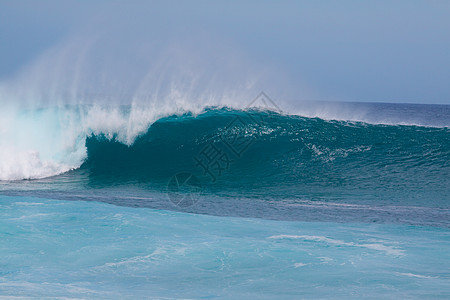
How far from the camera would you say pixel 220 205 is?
962 cm

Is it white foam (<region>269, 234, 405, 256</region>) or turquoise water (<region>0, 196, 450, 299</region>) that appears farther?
white foam (<region>269, 234, 405, 256</region>)

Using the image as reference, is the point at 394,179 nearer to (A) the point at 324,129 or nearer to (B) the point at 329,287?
(A) the point at 324,129

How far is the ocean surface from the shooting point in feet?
16.9

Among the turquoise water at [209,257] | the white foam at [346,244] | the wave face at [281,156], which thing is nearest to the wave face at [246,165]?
the wave face at [281,156]

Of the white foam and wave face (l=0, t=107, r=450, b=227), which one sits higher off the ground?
wave face (l=0, t=107, r=450, b=227)

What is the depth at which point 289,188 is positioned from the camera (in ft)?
39.4

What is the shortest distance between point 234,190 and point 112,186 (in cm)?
328

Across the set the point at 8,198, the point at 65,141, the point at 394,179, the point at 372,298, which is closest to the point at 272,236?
the point at 372,298

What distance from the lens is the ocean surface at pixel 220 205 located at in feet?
16.9

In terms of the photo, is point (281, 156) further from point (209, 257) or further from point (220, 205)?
point (209, 257)

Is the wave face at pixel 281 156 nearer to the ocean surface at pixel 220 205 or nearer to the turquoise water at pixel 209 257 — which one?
the ocean surface at pixel 220 205

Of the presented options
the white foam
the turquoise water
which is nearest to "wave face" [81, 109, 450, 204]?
the turquoise water

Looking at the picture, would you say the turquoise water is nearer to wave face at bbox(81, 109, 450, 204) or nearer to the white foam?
the white foam

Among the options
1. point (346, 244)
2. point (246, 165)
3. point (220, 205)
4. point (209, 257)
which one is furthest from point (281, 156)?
point (209, 257)
